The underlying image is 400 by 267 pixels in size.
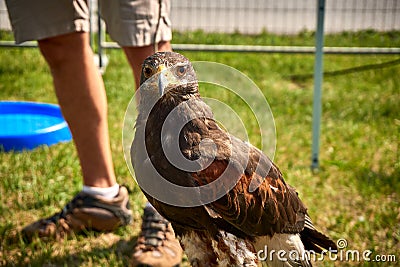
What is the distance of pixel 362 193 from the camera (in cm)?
327

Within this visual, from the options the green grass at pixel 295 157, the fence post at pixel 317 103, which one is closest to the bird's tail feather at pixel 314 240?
the green grass at pixel 295 157

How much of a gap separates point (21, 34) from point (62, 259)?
1088 millimetres

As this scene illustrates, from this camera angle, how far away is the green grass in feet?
9.12

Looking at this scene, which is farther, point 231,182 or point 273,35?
point 273,35

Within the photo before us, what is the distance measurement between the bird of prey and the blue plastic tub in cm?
222

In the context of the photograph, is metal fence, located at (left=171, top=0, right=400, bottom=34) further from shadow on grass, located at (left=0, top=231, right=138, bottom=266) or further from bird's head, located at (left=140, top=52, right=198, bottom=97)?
bird's head, located at (left=140, top=52, right=198, bottom=97)

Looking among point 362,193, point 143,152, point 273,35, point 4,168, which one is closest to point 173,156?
point 143,152

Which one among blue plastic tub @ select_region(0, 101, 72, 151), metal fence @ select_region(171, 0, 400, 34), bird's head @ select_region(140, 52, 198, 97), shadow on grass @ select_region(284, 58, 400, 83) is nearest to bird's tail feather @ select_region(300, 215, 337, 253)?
bird's head @ select_region(140, 52, 198, 97)

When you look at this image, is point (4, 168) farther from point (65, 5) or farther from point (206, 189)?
point (206, 189)

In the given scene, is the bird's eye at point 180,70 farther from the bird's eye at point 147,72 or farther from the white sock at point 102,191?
the white sock at point 102,191

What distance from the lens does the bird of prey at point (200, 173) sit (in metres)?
1.71

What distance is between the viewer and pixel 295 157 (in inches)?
152

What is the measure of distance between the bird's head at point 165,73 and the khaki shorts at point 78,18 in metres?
0.88

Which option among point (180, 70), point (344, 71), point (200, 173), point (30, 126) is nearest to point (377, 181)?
point (200, 173)
